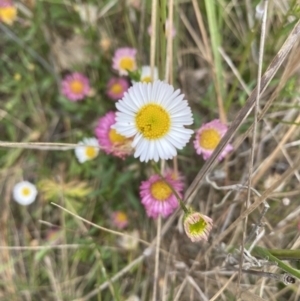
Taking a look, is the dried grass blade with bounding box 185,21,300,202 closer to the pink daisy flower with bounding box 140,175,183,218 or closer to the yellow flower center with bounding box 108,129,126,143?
the pink daisy flower with bounding box 140,175,183,218

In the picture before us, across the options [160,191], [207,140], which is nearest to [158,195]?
[160,191]

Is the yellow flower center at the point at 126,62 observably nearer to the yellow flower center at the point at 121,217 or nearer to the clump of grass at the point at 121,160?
the clump of grass at the point at 121,160

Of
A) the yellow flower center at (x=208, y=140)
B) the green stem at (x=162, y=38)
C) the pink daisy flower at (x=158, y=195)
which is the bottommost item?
the pink daisy flower at (x=158, y=195)

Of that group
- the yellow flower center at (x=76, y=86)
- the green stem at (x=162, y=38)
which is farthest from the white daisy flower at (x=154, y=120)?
the yellow flower center at (x=76, y=86)

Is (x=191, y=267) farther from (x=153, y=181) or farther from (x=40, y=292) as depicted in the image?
(x=40, y=292)

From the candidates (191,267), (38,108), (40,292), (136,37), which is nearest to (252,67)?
(136,37)

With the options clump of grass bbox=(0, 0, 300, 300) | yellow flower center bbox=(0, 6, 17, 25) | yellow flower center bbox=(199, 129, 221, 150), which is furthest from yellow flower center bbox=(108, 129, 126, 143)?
yellow flower center bbox=(0, 6, 17, 25)
